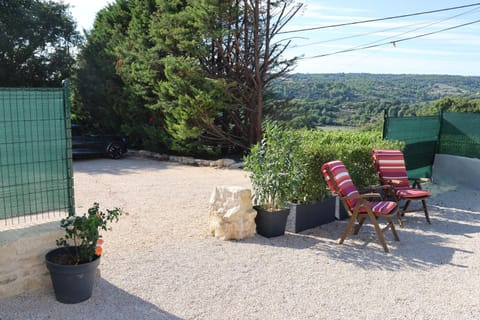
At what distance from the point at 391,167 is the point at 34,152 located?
16.5ft

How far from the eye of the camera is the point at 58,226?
3.87 m

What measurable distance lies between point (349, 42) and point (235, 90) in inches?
327

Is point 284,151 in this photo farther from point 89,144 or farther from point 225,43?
point 89,144

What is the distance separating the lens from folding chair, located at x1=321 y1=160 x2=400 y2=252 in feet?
17.0

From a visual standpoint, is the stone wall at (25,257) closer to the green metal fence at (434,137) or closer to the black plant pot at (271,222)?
the black plant pot at (271,222)

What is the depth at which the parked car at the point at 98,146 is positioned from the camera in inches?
520

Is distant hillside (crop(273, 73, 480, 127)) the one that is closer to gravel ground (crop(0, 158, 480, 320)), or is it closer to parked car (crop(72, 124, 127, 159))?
parked car (crop(72, 124, 127, 159))

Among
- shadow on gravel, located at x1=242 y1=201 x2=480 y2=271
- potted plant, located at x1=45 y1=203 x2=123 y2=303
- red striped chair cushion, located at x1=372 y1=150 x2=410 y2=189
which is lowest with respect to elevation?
shadow on gravel, located at x1=242 y1=201 x2=480 y2=271

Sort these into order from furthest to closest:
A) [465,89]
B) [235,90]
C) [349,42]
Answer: [465,89] → [349,42] → [235,90]

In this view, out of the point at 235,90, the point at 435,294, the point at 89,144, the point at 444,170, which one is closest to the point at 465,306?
the point at 435,294

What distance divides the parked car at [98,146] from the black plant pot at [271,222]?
903cm

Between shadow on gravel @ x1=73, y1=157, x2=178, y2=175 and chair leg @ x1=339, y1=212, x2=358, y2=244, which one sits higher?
chair leg @ x1=339, y1=212, x2=358, y2=244

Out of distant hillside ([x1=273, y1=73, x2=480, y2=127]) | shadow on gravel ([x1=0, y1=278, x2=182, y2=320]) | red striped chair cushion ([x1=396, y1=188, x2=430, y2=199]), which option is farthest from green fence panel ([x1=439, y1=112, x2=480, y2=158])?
shadow on gravel ([x1=0, y1=278, x2=182, y2=320])

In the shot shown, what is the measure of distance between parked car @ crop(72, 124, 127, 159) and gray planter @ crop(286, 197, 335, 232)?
9106 mm
